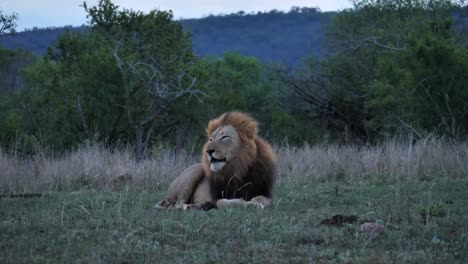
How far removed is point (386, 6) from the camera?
30906mm

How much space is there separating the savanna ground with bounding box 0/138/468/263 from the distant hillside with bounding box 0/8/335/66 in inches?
2940

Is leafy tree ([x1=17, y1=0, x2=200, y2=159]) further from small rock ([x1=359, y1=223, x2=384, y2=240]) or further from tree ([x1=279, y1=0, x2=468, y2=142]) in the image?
small rock ([x1=359, y1=223, x2=384, y2=240])

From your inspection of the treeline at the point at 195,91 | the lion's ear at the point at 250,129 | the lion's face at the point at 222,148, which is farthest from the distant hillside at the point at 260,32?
the lion's face at the point at 222,148

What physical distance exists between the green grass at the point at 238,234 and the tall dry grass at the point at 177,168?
7.63ft

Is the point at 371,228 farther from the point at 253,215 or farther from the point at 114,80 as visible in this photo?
the point at 114,80

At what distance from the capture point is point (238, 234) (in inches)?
209

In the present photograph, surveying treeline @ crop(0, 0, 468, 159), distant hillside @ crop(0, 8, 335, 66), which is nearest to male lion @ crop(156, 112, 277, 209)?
treeline @ crop(0, 0, 468, 159)

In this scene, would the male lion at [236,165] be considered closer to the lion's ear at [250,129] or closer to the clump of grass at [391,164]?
the lion's ear at [250,129]

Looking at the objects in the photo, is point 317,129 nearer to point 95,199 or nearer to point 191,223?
point 95,199

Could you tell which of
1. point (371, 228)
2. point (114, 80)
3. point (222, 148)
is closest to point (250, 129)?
point (222, 148)

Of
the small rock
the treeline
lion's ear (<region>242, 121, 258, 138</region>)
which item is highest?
lion's ear (<region>242, 121, 258, 138</region>)

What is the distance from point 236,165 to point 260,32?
304ft

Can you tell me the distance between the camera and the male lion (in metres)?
7.35

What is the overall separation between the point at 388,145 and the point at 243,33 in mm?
88800
